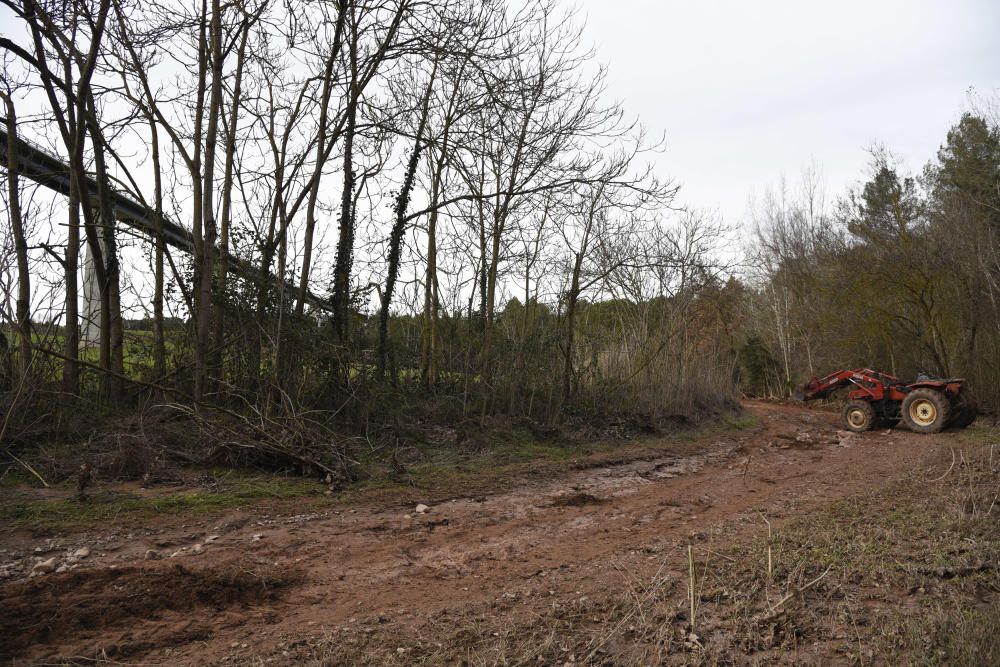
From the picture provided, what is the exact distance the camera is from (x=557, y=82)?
12922 millimetres

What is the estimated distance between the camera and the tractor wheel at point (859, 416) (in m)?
15.9

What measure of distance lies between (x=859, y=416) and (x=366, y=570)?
14.7 meters

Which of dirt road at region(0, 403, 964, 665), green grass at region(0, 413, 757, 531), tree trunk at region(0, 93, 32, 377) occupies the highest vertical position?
tree trunk at region(0, 93, 32, 377)

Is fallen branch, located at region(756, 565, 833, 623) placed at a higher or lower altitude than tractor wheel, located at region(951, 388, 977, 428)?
lower

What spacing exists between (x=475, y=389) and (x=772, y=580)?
8.58 m

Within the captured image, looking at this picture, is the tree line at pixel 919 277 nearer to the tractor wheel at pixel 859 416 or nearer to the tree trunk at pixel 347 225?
the tractor wheel at pixel 859 416

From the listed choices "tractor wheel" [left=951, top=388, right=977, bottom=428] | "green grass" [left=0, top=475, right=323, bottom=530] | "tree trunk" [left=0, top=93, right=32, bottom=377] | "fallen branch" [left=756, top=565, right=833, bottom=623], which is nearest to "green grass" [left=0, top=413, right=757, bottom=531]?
"green grass" [left=0, top=475, right=323, bottom=530]

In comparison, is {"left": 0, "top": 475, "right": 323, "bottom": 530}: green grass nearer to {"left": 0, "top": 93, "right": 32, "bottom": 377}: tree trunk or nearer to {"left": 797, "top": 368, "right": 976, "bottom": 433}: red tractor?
{"left": 0, "top": 93, "right": 32, "bottom": 377}: tree trunk

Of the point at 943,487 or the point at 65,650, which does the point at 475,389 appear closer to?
the point at 943,487

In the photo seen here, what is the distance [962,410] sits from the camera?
14.5 meters

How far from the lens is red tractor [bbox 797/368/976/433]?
571 inches

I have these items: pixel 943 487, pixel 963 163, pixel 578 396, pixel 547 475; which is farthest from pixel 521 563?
pixel 963 163

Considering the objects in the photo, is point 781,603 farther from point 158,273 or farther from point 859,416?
point 859,416

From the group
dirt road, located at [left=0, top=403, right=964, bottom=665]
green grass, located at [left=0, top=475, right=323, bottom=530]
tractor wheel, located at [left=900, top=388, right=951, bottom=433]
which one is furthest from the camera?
tractor wheel, located at [left=900, top=388, right=951, bottom=433]
